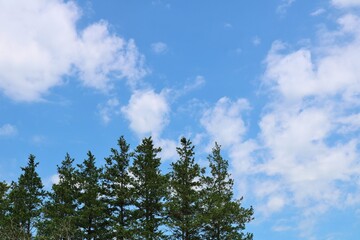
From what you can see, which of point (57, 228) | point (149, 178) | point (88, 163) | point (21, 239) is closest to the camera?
point (21, 239)

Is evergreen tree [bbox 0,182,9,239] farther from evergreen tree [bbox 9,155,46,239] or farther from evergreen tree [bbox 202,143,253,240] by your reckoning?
evergreen tree [bbox 202,143,253,240]

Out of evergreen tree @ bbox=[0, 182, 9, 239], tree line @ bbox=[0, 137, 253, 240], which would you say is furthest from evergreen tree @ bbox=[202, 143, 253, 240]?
evergreen tree @ bbox=[0, 182, 9, 239]

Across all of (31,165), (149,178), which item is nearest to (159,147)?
(149,178)

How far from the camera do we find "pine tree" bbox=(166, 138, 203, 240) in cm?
3988

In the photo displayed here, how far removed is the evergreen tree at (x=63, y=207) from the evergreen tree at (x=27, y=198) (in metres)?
1.76

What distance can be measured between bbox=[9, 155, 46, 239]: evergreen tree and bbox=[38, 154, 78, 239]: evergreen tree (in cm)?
176

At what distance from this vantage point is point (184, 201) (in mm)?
41094

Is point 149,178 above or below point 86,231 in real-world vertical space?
above

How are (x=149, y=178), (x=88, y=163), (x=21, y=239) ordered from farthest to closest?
(x=88, y=163), (x=149, y=178), (x=21, y=239)

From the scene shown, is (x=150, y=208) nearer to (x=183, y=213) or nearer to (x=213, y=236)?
(x=183, y=213)

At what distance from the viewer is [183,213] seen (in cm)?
4109

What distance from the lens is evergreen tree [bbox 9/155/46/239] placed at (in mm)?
43116

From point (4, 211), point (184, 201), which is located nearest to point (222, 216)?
point (184, 201)

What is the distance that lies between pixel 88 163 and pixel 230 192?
13110mm
